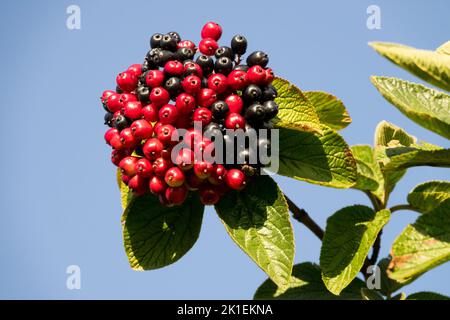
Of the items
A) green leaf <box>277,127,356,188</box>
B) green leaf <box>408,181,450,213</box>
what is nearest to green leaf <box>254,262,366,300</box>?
green leaf <box>408,181,450,213</box>

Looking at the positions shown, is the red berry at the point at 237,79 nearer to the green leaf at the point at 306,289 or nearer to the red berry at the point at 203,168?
the red berry at the point at 203,168

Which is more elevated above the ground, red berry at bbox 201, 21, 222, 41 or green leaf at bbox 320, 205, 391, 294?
red berry at bbox 201, 21, 222, 41

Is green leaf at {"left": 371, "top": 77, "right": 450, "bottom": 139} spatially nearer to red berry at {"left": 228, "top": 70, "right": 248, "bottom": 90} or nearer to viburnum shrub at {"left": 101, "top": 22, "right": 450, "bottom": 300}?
viburnum shrub at {"left": 101, "top": 22, "right": 450, "bottom": 300}

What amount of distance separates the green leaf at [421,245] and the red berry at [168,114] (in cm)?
130

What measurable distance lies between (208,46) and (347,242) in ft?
4.50

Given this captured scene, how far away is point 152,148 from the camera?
353 centimetres

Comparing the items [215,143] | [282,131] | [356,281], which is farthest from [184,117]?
[356,281]

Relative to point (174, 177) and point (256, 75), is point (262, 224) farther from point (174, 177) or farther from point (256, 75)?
point (256, 75)

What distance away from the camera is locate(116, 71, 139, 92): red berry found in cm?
379

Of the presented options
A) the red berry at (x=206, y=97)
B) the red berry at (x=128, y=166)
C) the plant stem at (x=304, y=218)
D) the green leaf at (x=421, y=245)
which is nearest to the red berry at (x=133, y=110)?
the red berry at (x=128, y=166)

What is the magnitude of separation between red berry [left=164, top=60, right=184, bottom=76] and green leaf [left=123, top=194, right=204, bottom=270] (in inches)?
29.9

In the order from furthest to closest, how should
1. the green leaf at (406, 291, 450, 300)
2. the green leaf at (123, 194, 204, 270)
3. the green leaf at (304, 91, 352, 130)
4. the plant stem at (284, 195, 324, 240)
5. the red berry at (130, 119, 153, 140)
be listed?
the green leaf at (406, 291, 450, 300) → the green leaf at (304, 91, 352, 130) → the plant stem at (284, 195, 324, 240) → the green leaf at (123, 194, 204, 270) → the red berry at (130, 119, 153, 140)
